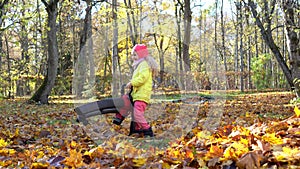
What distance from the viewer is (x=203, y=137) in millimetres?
3479

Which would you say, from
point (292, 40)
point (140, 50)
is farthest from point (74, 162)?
point (292, 40)

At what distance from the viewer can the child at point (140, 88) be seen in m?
5.23

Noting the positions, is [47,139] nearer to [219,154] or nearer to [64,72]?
[219,154]

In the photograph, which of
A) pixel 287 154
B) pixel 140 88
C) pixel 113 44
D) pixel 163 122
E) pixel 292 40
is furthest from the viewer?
pixel 113 44

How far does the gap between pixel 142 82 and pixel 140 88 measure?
143 millimetres

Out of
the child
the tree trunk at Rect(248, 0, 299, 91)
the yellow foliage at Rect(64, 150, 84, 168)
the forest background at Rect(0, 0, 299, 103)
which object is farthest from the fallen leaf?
the tree trunk at Rect(248, 0, 299, 91)

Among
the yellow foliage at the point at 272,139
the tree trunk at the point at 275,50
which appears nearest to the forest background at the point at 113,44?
the tree trunk at the point at 275,50

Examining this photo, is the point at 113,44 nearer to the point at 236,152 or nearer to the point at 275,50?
the point at 275,50

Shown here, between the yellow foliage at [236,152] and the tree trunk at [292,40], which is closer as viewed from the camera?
the yellow foliage at [236,152]

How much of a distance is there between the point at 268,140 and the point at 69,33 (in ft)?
107

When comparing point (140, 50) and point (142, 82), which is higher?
point (140, 50)

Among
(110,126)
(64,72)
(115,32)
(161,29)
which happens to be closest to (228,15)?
(161,29)

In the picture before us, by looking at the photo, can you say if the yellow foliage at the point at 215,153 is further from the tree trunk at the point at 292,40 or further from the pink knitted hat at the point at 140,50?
the tree trunk at the point at 292,40

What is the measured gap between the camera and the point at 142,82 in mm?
5207
